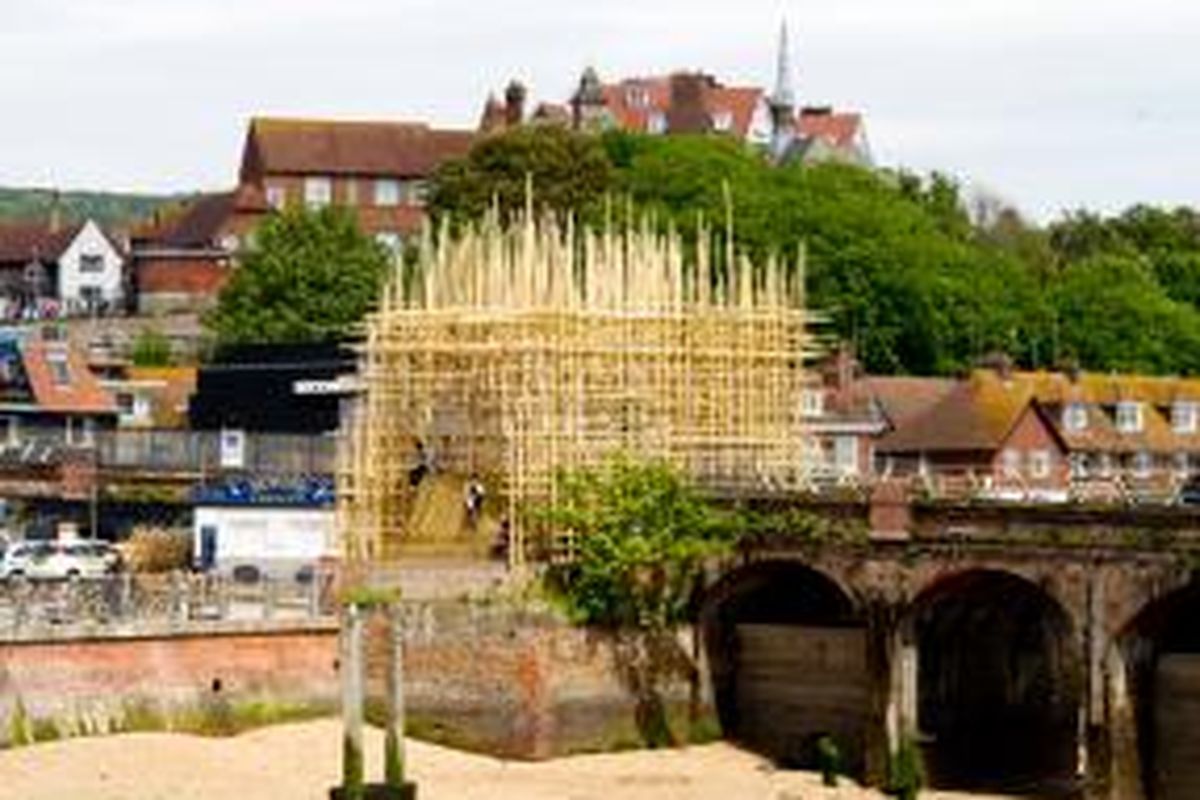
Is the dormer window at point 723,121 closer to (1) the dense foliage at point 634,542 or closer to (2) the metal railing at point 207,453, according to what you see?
(2) the metal railing at point 207,453

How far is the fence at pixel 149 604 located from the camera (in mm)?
61000

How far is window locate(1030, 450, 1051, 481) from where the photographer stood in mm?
92175

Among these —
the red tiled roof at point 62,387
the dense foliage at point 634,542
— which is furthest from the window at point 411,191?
the dense foliage at point 634,542

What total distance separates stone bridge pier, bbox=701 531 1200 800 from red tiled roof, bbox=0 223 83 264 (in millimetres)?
92194

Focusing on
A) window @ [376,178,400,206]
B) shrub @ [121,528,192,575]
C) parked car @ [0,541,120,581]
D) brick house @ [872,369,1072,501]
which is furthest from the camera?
window @ [376,178,400,206]

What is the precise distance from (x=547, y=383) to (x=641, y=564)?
15.0ft

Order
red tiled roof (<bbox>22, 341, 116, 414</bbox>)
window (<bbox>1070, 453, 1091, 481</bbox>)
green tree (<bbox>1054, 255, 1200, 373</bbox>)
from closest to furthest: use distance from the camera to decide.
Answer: window (<bbox>1070, 453, 1091, 481</bbox>) < red tiled roof (<bbox>22, 341, 116, 414</bbox>) < green tree (<bbox>1054, 255, 1200, 373</bbox>)

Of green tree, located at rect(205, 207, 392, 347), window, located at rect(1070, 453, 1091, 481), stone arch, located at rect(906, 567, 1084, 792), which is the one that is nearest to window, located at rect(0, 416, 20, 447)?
green tree, located at rect(205, 207, 392, 347)

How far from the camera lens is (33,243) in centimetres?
15488

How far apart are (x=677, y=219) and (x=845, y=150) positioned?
54.8m

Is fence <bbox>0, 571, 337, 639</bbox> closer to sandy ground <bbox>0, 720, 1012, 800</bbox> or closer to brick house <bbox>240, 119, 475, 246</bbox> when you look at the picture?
sandy ground <bbox>0, 720, 1012, 800</bbox>

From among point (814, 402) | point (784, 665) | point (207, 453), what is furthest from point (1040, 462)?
point (784, 665)

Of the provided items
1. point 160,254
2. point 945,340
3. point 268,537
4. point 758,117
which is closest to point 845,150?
point 758,117

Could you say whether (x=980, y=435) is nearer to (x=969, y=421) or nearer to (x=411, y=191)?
(x=969, y=421)
